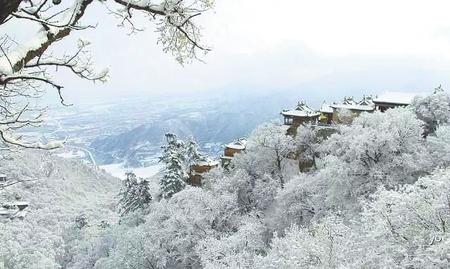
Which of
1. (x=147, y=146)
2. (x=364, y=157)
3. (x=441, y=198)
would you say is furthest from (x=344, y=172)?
(x=147, y=146)

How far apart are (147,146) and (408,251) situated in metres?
190

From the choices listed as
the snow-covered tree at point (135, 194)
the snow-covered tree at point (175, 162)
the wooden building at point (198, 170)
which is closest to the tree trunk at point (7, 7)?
the snow-covered tree at point (175, 162)

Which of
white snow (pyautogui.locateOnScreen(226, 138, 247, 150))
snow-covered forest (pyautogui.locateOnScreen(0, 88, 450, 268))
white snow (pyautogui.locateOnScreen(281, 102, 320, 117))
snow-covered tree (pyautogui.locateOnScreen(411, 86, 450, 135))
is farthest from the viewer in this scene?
white snow (pyautogui.locateOnScreen(226, 138, 247, 150))

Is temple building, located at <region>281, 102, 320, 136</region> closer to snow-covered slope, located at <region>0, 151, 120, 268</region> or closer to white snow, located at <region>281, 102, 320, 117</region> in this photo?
white snow, located at <region>281, 102, 320, 117</region>

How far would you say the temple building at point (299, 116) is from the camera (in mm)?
40125

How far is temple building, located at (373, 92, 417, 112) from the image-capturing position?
38.0 metres

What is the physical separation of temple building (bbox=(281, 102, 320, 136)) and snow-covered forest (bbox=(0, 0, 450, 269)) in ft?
0.39

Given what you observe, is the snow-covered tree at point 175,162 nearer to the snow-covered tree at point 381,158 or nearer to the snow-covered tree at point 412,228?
the snow-covered tree at point 381,158

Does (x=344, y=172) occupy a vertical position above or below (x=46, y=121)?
below

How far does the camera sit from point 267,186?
33969mm

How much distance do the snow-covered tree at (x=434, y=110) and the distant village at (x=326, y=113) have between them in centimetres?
523

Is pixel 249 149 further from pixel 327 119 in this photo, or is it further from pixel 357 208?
pixel 357 208

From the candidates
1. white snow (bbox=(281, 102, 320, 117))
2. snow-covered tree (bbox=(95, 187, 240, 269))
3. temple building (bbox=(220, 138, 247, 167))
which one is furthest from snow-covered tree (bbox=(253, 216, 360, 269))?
temple building (bbox=(220, 138, 247, 167))

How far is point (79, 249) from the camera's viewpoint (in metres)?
52.6
